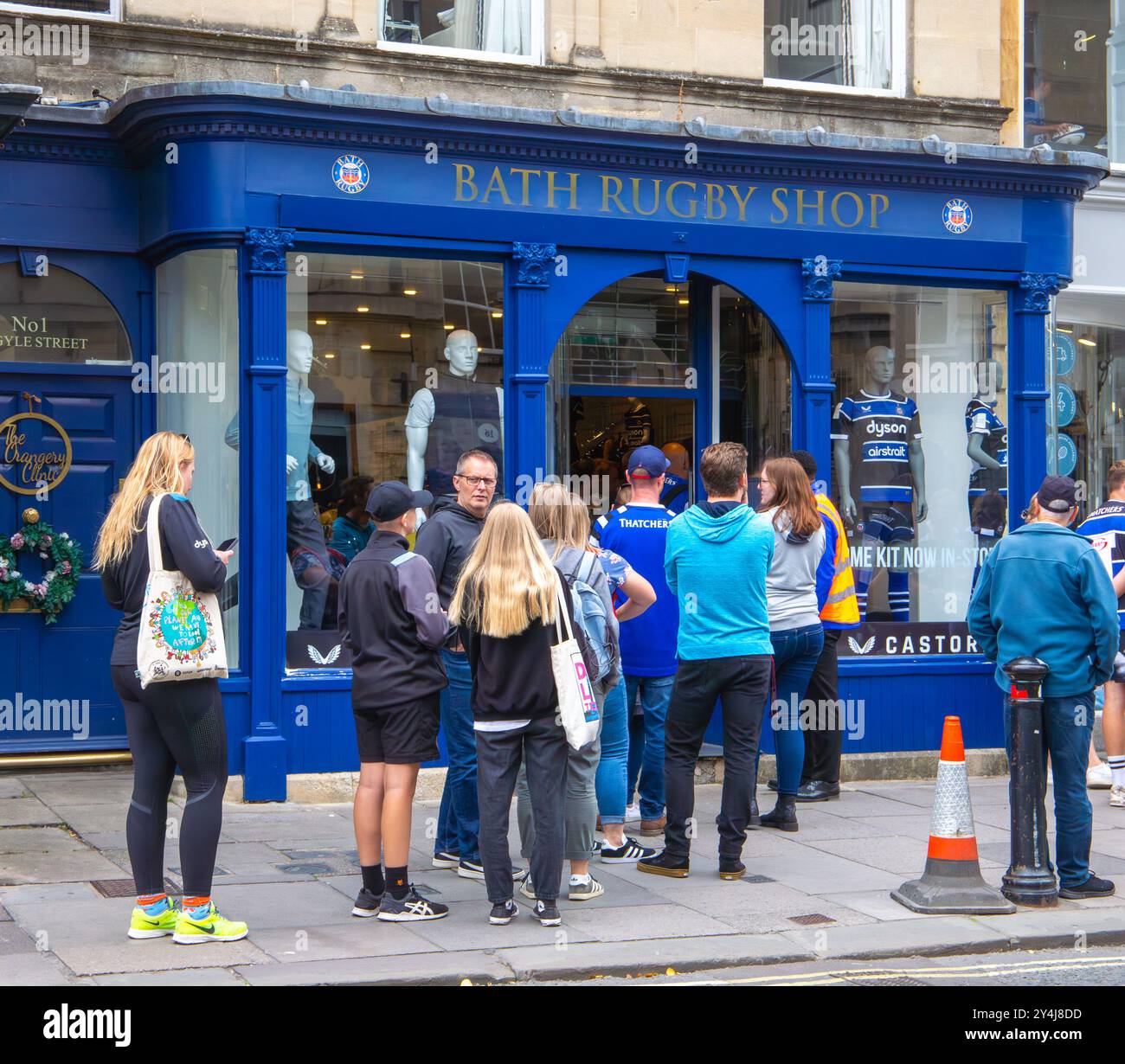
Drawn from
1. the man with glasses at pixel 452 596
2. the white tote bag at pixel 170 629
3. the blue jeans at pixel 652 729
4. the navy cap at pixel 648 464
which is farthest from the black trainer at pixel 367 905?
the navy cap at pixel 648 464

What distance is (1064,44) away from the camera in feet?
42.8

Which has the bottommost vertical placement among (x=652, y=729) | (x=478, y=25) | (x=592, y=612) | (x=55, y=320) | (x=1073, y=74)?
(x=652, y=729)

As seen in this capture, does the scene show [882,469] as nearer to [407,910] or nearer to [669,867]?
[669,867]

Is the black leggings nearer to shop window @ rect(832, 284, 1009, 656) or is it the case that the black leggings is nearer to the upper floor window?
the upper floor window

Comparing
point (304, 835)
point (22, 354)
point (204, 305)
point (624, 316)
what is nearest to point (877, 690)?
point (624, 316)

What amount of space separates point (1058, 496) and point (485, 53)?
5.54 metres

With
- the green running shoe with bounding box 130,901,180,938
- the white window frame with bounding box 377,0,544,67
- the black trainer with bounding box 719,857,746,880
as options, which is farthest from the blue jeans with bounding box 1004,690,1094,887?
the white window frame with bounding box 377,0,544,67

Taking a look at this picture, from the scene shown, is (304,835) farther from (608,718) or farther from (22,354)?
(22,354)

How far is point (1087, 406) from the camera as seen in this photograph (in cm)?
1319

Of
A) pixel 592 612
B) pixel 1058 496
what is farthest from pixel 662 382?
pixel 592 612

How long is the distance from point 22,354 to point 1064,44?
8.80 metres

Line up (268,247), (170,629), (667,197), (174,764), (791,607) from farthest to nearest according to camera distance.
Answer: (667,197), (268,247), (791,607), (174,764), (170,629)

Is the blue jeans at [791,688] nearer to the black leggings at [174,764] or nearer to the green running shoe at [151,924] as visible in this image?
the black leggings at [174,764]

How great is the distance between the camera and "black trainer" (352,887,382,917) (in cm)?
689
